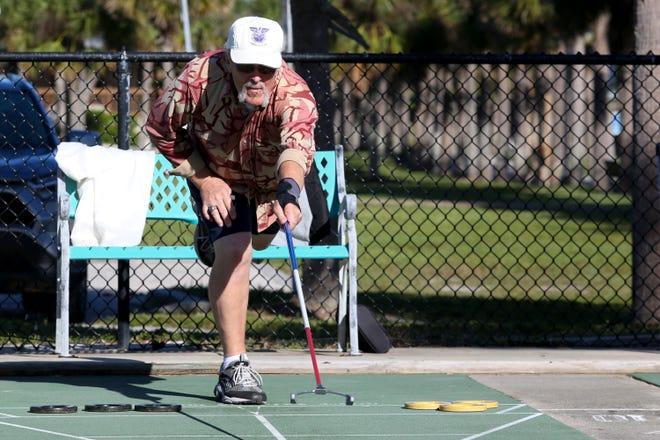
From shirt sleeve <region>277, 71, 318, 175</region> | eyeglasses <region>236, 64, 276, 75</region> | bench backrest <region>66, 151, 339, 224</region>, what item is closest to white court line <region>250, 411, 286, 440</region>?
shirt sleeve <region>277, 71, 318, 175</region>

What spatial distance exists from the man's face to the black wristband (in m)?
0.37

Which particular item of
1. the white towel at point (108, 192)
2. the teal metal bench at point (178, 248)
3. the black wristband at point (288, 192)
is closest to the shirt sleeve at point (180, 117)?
the black wristband at point (288, 192)

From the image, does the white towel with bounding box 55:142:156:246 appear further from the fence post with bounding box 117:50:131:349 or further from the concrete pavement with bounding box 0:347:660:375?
the concrete pavement with bounding box 0:347:660:375

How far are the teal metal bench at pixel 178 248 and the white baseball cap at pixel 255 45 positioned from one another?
1965 millimetres

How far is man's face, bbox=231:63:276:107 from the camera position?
516 cm

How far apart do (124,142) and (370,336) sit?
6.24 ft

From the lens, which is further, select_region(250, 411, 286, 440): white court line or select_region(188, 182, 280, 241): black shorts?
select_region(188, 182, 280, 241): black shorts

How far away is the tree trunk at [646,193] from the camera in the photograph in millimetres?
8656

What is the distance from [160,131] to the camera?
5.48 meters

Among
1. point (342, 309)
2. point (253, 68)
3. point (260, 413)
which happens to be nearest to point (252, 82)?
point (253, 68)

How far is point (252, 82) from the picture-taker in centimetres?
518

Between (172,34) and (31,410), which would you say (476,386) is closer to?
(31,410)

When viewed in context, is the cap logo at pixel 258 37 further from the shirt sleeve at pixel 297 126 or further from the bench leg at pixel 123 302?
the bench leg at pixel 123 302

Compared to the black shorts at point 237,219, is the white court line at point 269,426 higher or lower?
lower
